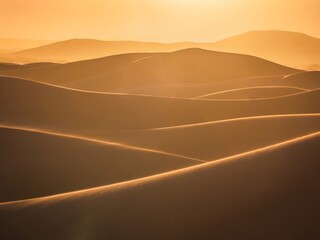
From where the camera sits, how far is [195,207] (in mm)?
5711

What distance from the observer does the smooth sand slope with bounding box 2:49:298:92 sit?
51.0 m

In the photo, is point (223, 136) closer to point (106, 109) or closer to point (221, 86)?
point (106, 109)

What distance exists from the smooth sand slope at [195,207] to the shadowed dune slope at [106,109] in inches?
375

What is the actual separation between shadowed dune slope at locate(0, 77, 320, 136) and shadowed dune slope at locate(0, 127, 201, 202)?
11.6 ft

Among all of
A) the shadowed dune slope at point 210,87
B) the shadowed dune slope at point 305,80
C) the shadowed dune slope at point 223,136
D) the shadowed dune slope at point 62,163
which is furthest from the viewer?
the shadowed dune slope at point 305,80

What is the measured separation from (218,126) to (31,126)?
6.72 m

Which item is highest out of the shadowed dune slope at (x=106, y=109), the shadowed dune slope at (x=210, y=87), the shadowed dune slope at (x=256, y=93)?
the shadowed dune slope at (x=210, y=87)

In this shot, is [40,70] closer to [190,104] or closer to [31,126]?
[190,104]

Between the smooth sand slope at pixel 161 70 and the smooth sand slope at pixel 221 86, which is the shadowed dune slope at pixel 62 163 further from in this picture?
the smooth sand slope at pixel 161 70

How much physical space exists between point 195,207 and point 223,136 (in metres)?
8.89

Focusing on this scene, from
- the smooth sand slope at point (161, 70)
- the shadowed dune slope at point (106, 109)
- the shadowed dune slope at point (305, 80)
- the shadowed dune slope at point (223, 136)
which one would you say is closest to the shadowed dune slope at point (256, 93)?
the shadowed dune slope at point (106, 109)

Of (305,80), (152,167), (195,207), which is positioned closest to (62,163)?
(152,167)

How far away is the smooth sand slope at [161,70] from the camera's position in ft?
167

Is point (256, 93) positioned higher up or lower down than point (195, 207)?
higher up
